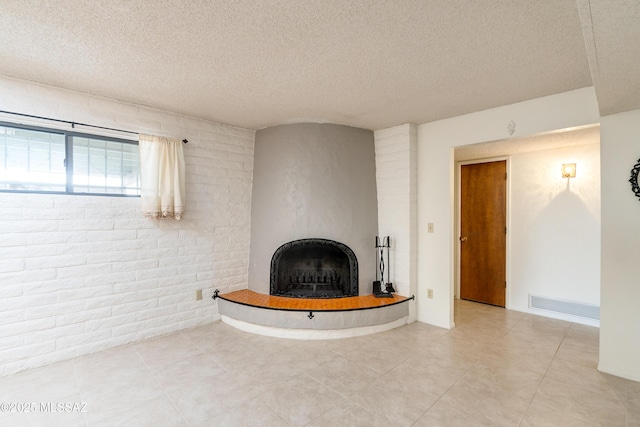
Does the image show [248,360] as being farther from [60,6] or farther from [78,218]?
[60,6]

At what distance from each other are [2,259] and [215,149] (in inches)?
78.4

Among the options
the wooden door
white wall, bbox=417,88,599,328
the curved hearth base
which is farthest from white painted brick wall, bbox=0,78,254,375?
the wooden door

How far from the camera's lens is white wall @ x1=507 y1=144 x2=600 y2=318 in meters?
3.31

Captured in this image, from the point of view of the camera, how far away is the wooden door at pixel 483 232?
3971 mm

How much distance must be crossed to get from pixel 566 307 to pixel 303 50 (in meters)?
4.03

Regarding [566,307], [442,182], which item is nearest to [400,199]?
[442,182]

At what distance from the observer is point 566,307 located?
3457 millimetres

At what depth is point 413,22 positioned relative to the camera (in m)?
1.57

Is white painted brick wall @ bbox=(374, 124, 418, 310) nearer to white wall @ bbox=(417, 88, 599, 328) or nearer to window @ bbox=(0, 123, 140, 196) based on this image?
white wall @ bbox=(417, 88, 599, 328)

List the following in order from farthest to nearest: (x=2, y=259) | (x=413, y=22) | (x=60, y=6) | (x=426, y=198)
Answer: (x=426, y=198) → (x=2, y=259) → (x=413, y=22) → (x=60, y=6)

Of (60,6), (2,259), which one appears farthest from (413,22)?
(2,259)

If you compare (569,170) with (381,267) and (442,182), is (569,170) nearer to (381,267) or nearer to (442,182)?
(442,182)

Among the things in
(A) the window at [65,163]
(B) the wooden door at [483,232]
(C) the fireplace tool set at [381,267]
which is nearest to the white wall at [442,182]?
(C) the fireplace tool set at [381,267]

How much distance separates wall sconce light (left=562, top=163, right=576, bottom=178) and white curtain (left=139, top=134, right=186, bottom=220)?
433 centimetres
